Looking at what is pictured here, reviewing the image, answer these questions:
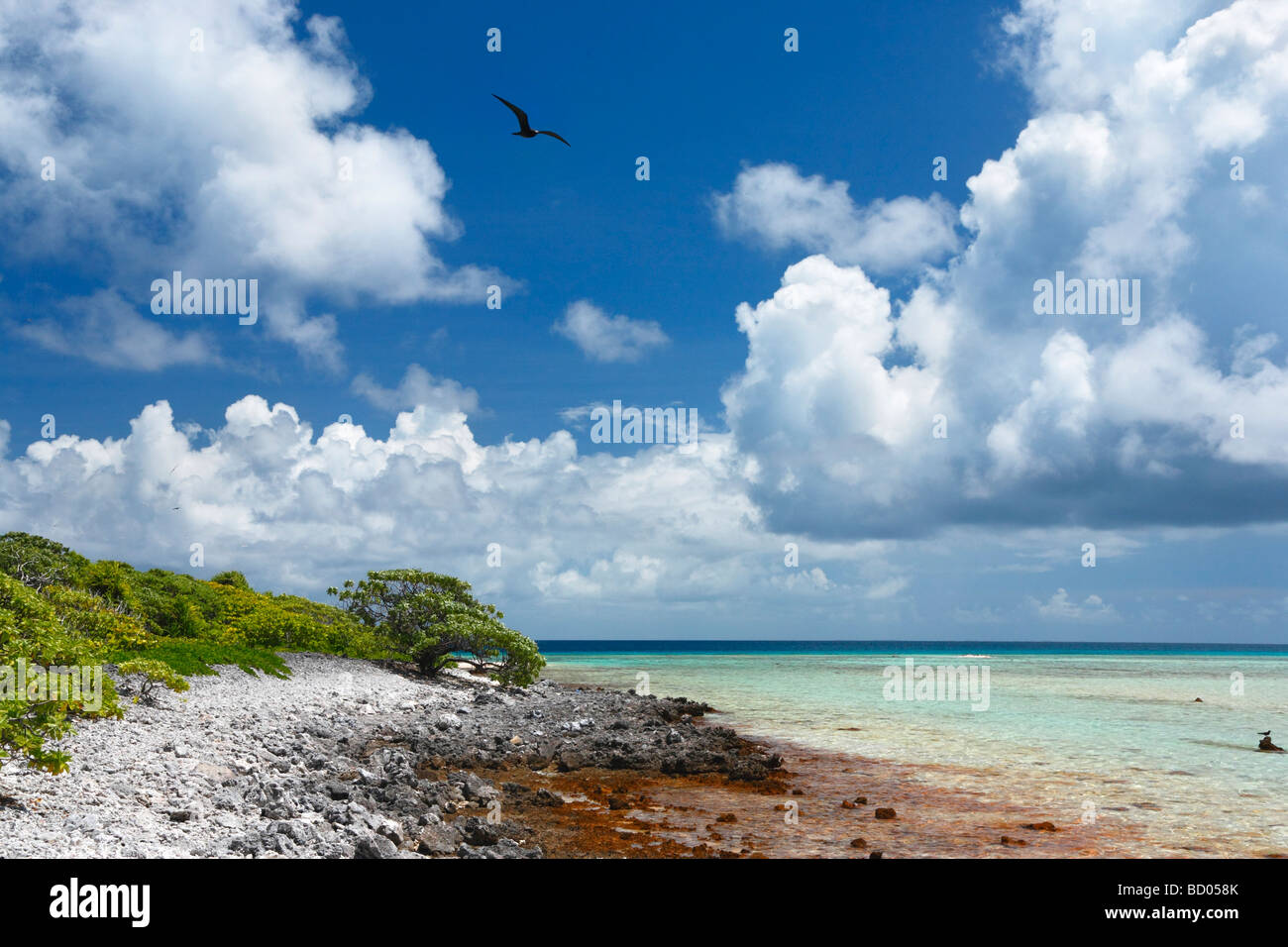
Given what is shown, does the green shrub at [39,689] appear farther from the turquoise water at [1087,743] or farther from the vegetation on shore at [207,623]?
the turquoise water at [1087,743]

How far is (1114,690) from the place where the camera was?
5588 centimetres

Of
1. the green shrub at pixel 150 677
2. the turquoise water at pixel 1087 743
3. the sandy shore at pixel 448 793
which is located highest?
the green shrub at pixel 150 677

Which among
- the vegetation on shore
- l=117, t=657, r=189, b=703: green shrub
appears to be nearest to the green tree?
the vegetation on shore

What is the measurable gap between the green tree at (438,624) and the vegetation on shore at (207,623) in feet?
0.17

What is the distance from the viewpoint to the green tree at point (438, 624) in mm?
37250

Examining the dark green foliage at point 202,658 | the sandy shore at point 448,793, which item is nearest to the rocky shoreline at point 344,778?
the sandy shore at point 448,793

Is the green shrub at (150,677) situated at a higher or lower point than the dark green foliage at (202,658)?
higher

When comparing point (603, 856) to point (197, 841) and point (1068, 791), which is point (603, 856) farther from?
point (1068, 791)

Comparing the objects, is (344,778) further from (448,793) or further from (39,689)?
(39,689)

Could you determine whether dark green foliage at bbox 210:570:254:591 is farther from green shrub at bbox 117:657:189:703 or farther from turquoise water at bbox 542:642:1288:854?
green shrub at bbox 117:657:189:703

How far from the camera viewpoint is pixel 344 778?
15430mm
